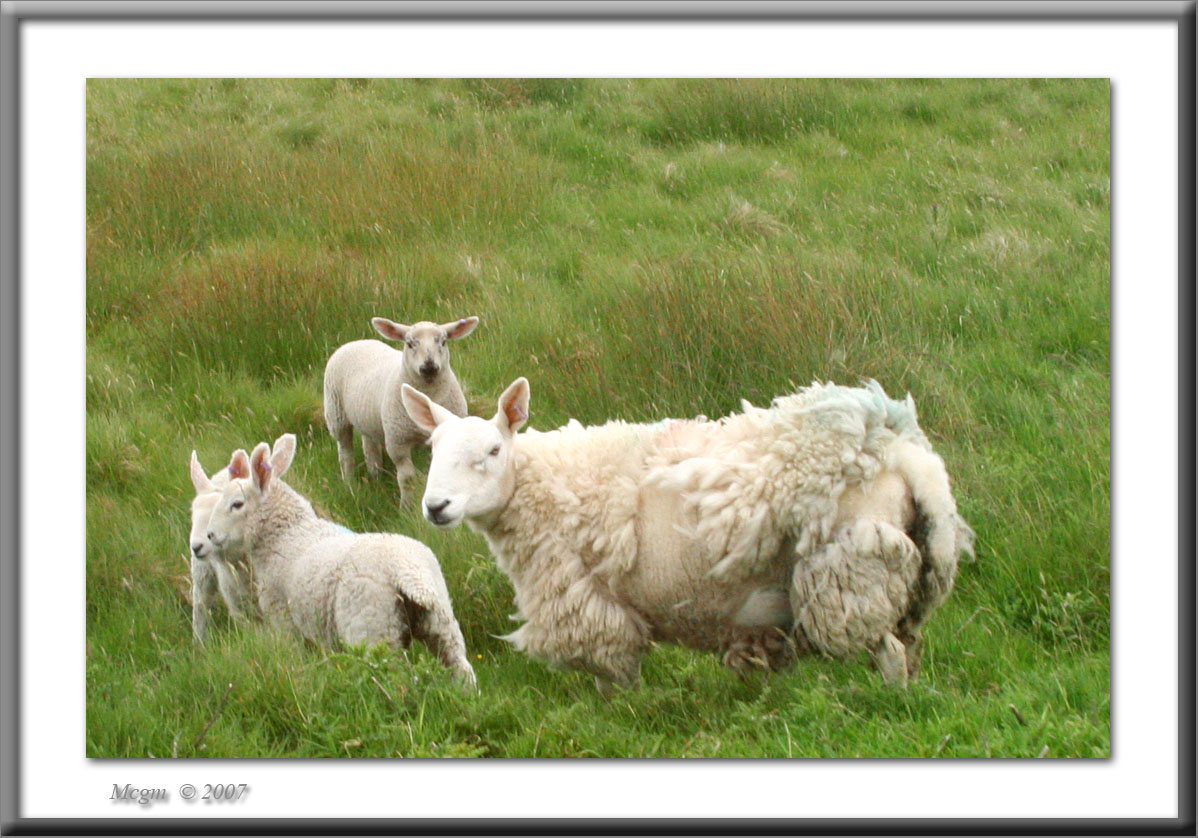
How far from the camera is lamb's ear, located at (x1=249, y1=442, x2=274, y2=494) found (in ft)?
16.3

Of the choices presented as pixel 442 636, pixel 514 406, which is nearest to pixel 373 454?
pixel 442 636

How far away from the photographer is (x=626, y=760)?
362 centimetres

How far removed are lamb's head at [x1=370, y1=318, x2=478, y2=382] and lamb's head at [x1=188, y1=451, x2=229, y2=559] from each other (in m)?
1.58

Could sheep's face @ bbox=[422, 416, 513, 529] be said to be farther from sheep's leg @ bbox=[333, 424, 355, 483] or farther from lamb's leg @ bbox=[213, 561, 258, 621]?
sheep's leg @ bbox=[333, 424, 355, 483]

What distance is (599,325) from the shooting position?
7145 millimetres

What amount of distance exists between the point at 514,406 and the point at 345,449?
2.94 metres

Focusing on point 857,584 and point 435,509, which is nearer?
point 857,584

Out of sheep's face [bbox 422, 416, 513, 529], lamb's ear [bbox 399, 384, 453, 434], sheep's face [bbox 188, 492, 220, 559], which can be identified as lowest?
sheep's face [bbox 188, 492, 220, 559]

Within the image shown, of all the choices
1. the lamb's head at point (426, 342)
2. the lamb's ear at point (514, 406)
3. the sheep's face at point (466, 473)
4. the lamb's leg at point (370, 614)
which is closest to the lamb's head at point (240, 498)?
the lamb's leg at point (370, 614)

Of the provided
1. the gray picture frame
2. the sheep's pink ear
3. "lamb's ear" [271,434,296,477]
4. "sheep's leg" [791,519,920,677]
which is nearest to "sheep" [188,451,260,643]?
the sheep's pink ear

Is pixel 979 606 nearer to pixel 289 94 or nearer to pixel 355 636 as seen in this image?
pixel 355 636

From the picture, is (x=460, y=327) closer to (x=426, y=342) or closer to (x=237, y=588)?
(x=426, y=342)

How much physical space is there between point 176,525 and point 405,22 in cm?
282

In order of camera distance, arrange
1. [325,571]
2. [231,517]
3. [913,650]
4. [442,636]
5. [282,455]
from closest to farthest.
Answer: [913,650] → [442,636] → [325,571] → [231,517] → [282,455]
